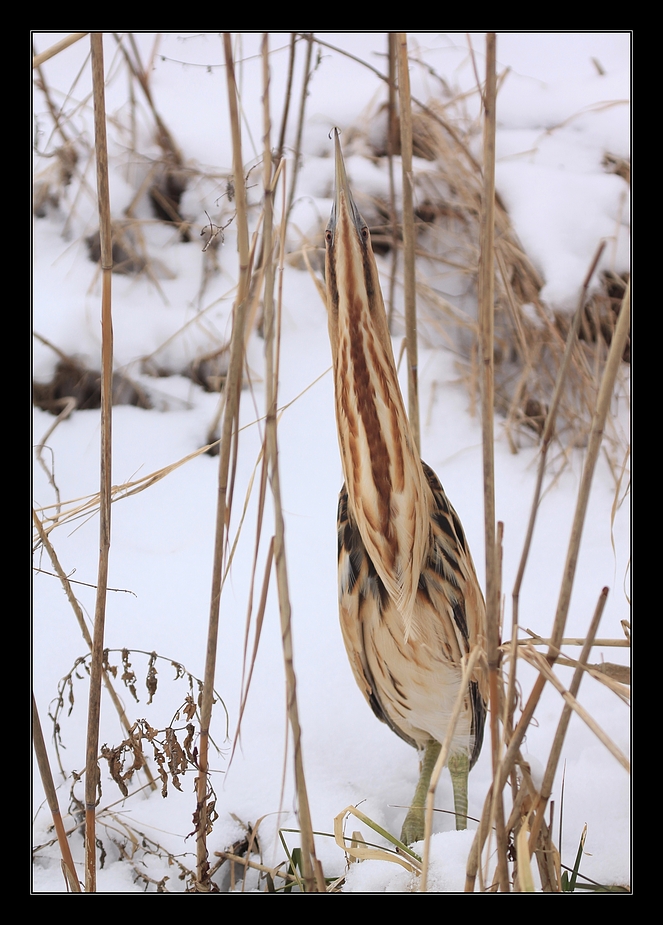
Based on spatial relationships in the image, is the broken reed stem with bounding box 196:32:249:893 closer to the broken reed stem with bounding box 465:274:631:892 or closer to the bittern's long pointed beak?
the bittern's long pointed beak

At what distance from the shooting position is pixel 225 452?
2.10 ft

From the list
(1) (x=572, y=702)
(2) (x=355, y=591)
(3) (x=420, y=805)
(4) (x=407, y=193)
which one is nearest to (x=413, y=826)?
(3) (x=420, y=805)

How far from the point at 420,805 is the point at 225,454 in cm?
57

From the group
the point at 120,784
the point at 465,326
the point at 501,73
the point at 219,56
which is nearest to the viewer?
the point at 120,784

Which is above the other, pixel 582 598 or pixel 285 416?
pixel 285 416

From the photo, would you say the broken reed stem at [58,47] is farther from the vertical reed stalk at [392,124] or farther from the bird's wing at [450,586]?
the bird's wing at [450,586]

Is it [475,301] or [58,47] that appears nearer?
[58,47]

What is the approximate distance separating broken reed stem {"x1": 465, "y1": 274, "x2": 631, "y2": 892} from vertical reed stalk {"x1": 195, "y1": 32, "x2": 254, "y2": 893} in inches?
10.6

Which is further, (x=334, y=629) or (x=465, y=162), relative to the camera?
(x=465, y=162)

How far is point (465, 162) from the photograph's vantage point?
1.14 meters

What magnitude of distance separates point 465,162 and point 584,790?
885 millimetres

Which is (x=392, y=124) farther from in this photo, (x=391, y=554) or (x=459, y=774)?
(x=459, y=774)

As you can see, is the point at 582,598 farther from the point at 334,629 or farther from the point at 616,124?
the point at 616,124
